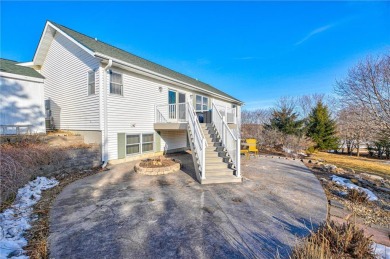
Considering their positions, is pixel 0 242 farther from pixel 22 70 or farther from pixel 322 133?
pixel 322 133

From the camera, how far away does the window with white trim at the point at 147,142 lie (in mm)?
10238

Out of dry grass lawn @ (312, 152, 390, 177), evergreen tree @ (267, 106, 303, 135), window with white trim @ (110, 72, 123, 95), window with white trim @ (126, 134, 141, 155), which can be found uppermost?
window with white trim @ (110, 72, 123, 95)

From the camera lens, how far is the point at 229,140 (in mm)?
6918

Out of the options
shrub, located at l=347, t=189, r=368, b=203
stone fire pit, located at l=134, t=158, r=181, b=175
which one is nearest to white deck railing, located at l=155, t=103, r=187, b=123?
stone fire pit, located at l=134, t=158, r=181, b=175

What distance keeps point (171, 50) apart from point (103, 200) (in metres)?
16.2

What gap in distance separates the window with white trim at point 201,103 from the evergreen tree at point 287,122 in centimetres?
720

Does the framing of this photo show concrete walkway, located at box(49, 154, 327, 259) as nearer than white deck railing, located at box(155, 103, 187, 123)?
Yes

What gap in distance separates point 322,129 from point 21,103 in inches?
925

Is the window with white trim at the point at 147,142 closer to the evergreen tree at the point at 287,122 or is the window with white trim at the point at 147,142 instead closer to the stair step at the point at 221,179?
the stair step at the point at 221,179

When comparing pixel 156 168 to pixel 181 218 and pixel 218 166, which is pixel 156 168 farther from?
pixel 181 218

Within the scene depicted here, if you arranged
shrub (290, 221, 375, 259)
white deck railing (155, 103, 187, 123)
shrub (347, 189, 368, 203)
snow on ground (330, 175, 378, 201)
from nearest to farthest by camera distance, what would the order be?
shrub (290, 221, 375, 259)
shrub (347, 189, 368, 203)
snow on ground (330, 175, 378, 201)
white deck railing (155, 103, 187, 123)

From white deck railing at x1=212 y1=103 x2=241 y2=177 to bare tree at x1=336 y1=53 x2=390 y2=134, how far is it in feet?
21.9

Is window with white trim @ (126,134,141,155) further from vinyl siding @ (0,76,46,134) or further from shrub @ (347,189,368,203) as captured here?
shrub @ (347,189,368,203)

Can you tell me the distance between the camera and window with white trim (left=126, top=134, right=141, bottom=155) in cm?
938
